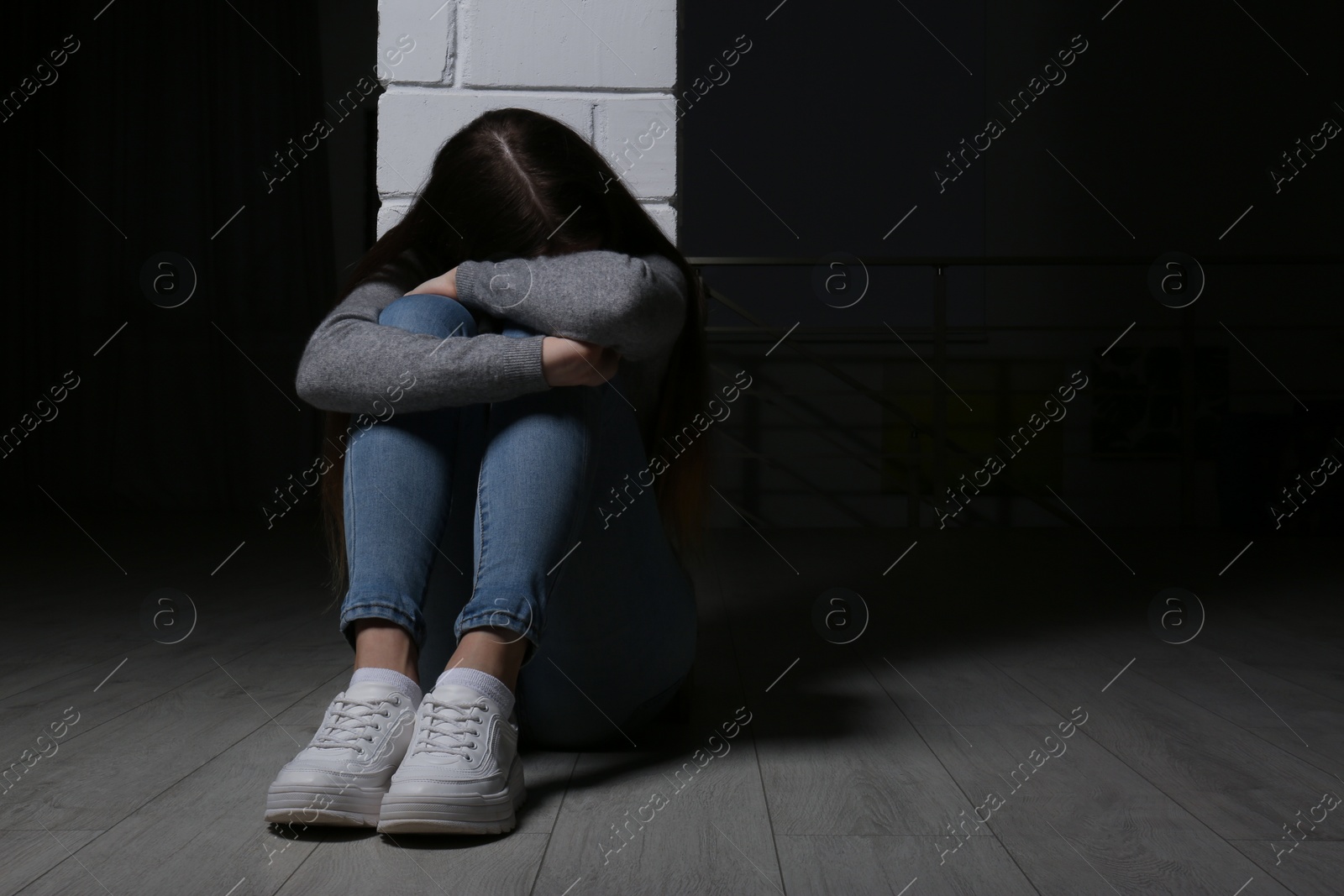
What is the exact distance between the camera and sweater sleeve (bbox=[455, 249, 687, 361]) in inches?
25.4

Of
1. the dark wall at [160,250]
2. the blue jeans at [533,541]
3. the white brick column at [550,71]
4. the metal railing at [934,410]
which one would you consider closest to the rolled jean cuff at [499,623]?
the blue jeans at [533,541]

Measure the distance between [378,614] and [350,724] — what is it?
2.6 inches

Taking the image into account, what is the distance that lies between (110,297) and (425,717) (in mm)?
3391

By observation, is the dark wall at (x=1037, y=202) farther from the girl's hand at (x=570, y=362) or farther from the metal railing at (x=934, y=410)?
the girl's hand at (x=570, y=362)

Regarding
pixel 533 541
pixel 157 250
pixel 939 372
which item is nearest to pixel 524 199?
pixel 533 541

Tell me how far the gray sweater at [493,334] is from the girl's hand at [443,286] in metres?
0.01

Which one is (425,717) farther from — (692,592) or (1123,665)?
(1123,665)

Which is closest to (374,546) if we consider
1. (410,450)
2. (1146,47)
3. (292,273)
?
(410,450)

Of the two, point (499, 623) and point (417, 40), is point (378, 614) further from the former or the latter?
point (417, 40)

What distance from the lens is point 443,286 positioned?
708 mm

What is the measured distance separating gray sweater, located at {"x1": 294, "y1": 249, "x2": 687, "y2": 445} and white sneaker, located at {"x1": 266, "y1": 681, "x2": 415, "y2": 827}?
18cm

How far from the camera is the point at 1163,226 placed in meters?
3.54

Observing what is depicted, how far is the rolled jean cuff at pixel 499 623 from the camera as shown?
0.61m

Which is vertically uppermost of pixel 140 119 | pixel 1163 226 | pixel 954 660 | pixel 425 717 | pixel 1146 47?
pixel 1146 47
